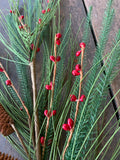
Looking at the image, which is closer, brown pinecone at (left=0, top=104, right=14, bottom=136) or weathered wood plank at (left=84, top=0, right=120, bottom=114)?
brown pinecone at (left=0, top=104, right=14, bottom=136)

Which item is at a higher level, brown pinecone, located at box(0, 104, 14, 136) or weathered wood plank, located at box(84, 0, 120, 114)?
weathered wood plank, located at box(84, 0, 120, 114)

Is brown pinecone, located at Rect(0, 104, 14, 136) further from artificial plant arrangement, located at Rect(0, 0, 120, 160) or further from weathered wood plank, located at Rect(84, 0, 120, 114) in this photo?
weathered wood plank, located at Rect(84, 0, 120, 114)

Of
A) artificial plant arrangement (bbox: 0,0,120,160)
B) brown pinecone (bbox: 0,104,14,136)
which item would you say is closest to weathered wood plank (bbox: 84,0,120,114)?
artificial plant arrangement (bbox: 0,0,120,160)

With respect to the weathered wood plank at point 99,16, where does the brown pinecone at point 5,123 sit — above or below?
below

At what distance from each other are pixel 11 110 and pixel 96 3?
31cm

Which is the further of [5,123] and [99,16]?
[99,16]

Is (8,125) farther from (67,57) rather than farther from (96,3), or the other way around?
(96,3)

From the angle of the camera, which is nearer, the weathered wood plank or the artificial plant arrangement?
the artificial plant arrangement

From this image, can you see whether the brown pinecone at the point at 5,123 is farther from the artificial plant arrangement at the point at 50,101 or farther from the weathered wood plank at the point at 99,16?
the weathered wood plank at the point at 99,16

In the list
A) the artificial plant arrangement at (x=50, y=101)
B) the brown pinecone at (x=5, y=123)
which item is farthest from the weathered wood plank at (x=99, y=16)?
the brown pinecone at (x=5, y=123)

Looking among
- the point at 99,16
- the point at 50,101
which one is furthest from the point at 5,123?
the point at 99,16

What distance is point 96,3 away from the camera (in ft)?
1.45

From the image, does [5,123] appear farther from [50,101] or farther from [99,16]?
[99,16]

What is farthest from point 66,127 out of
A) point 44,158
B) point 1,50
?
point 1,50
